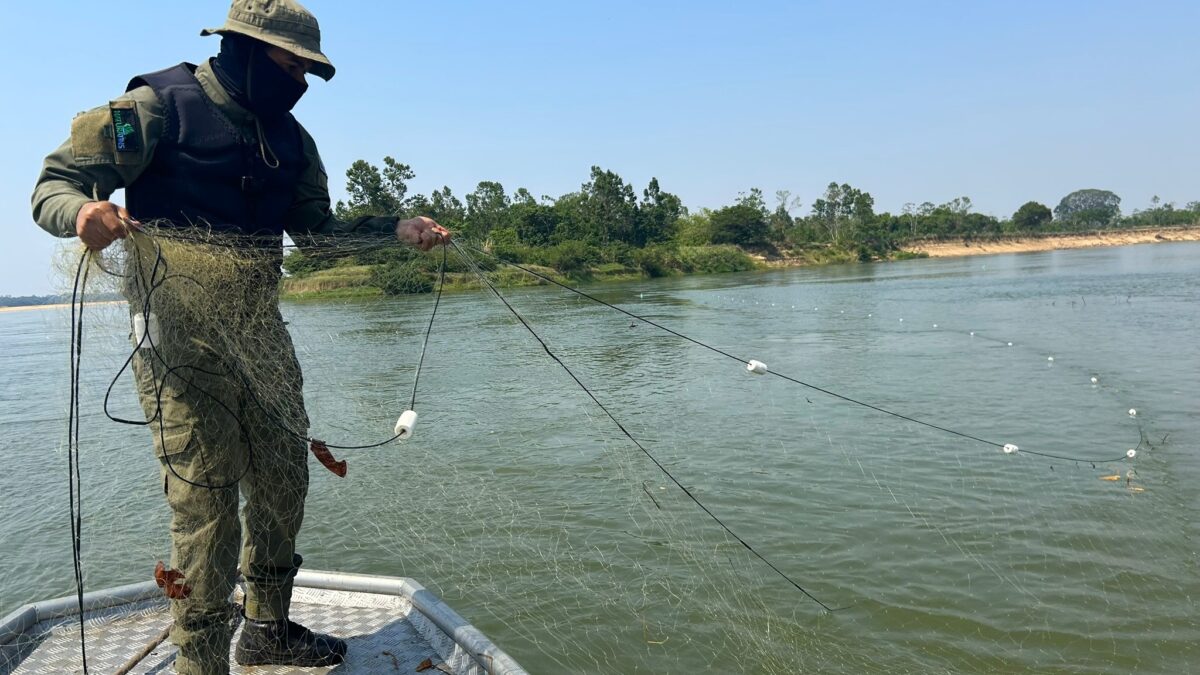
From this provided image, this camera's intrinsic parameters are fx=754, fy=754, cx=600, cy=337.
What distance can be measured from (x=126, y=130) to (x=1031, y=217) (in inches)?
5759

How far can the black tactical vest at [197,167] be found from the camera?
241 centimetres

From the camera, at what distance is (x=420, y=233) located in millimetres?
2994

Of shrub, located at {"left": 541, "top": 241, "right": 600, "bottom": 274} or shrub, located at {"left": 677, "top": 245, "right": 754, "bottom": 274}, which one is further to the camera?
shrub, located at {"left": 677, "top": 245, "right": 754, "bottom": 274}

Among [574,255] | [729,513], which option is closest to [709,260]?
[574,255]

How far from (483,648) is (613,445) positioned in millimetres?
4755

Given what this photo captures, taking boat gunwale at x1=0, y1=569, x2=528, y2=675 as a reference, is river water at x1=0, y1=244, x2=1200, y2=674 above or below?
below

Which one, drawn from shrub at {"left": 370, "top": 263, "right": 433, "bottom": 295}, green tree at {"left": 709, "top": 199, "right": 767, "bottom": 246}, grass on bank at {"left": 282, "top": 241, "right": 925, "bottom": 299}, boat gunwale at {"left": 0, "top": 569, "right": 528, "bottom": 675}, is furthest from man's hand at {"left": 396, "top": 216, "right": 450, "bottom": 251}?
green tree at {"left": 709, "top": 199, "right": 767, "bottom": 246}

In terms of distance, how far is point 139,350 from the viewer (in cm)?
239

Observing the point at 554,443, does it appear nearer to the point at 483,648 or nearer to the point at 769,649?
the point at 769,649

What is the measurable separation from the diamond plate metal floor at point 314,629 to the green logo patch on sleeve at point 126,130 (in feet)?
6.15

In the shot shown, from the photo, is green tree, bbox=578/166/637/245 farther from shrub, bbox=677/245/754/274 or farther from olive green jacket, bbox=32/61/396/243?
olive green jacket, bbox=32/61/396/243

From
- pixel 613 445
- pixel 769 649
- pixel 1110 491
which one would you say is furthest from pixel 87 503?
pixel 1110 491

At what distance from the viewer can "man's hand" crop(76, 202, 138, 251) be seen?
201 centimetres

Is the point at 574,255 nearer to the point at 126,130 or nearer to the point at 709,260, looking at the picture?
the point at 709,260
